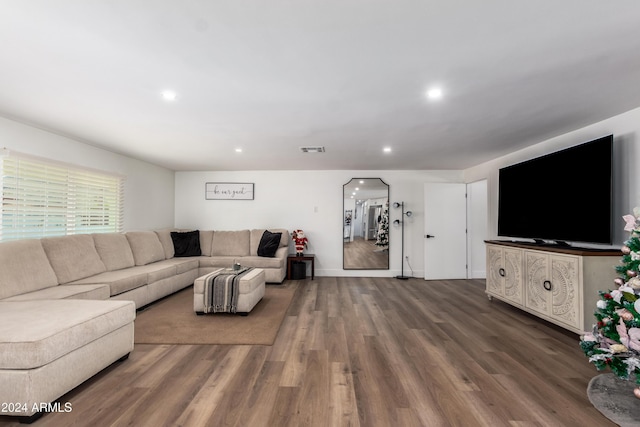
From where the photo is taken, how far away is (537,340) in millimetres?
2832

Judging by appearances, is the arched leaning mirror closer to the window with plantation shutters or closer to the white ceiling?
the white ceiling

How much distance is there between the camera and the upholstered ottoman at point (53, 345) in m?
1.62

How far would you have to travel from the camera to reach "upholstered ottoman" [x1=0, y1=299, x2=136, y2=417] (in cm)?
162

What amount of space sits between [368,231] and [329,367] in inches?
154

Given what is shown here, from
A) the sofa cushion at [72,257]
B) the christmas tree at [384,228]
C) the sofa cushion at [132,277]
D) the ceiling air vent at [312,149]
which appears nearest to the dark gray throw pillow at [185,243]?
the sofa cushion at [132,277]

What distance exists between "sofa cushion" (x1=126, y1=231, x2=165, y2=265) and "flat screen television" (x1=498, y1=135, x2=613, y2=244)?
5647mm

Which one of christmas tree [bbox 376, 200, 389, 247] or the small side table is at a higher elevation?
christmas tree [bbox 376, 200, 389, 247]

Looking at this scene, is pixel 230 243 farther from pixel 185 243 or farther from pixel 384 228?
pixel 384 228

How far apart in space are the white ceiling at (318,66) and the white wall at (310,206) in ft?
8.06

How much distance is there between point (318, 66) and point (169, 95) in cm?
139

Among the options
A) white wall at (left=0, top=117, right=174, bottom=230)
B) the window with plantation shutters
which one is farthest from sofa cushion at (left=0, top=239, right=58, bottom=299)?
white wall at (left=0, top=117, right=174, bottom=230)

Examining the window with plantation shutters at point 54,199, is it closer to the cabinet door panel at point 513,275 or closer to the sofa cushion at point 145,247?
the sofa cushion at point 145,247

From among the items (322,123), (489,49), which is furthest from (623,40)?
(322,123)

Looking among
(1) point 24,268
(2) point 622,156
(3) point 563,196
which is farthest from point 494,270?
(1) point 24,268
